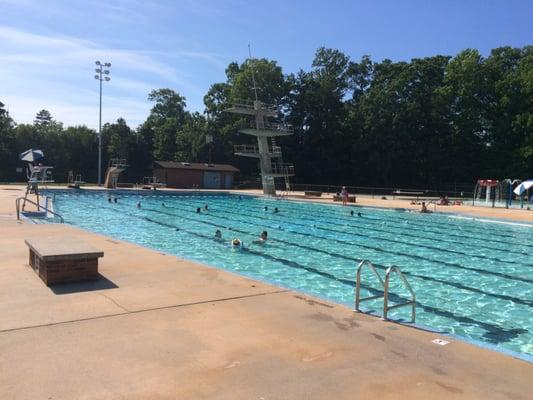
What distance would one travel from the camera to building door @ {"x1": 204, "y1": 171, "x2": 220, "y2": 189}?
4691cm

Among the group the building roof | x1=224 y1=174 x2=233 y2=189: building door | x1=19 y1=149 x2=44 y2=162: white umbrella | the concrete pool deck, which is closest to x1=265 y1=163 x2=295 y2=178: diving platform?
x1=224 y1=174 x2=233 y2=189: building door

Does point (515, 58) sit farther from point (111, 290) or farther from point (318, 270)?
point (111, 290)

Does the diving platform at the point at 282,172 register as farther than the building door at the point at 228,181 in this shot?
No

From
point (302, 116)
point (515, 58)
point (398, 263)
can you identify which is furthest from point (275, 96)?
point (398, 263)

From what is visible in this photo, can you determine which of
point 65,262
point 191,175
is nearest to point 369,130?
point 191,175

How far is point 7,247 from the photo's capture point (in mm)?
9719

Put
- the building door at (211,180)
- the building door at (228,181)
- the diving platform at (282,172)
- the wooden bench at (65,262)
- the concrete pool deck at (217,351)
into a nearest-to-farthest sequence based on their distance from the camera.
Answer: the concrete pool deck at (217,351) < the wooden bench at (65,262) < the diving platform at (282,172) < the building door at (211,180) < the building door at (228,181)

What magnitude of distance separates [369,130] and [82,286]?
47820 mm

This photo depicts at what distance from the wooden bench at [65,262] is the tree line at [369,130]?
45323 millimetres

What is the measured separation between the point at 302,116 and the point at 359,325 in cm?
5165

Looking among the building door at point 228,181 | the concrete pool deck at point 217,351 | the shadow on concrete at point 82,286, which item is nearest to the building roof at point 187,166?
the building door at point 228,181

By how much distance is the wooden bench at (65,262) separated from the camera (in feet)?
21.9

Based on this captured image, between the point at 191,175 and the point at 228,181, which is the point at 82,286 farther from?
the point at 228,181

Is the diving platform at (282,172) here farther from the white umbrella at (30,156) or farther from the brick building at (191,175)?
the white umbrella at (30,156)
